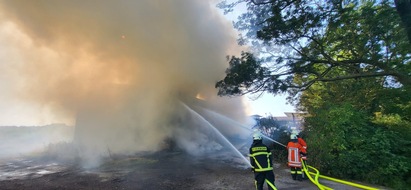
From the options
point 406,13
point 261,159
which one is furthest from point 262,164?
point 406,13

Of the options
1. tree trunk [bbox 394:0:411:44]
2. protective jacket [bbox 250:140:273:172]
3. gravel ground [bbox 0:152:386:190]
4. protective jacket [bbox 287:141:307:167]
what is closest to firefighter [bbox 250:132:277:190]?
protective jacket [bbox 250:140:273:172]

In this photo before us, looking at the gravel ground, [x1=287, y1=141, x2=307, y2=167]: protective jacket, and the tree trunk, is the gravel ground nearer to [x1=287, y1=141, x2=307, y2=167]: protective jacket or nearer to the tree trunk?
[x1=287, y1=141, x2=307, y2=167]: protective jacket

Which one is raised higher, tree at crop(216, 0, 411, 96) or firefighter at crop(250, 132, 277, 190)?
tree at crop(216, 0, 411, 96)

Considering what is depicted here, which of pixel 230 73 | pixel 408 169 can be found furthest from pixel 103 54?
pixel 408 169

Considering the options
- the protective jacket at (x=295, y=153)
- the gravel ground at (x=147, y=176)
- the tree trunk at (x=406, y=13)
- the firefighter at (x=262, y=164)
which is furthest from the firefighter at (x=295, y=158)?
the tree trunk at (x=406, y=13)

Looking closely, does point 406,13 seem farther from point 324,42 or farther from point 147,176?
point 147,176

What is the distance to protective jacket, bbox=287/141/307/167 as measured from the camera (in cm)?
711

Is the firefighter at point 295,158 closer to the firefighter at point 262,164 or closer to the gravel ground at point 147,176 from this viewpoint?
the gravel ground at point 147,176

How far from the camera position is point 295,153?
712 cm

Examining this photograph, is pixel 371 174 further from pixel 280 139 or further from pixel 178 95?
pixel 178 95

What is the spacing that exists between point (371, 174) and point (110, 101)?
13533mm

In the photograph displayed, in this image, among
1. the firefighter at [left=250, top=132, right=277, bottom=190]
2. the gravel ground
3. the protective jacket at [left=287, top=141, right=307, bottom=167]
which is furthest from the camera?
the protective jacket at [left=287, top=141, right=307, bottom=167]

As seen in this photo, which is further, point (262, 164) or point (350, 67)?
point (350, 67)

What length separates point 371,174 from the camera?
8.02m
